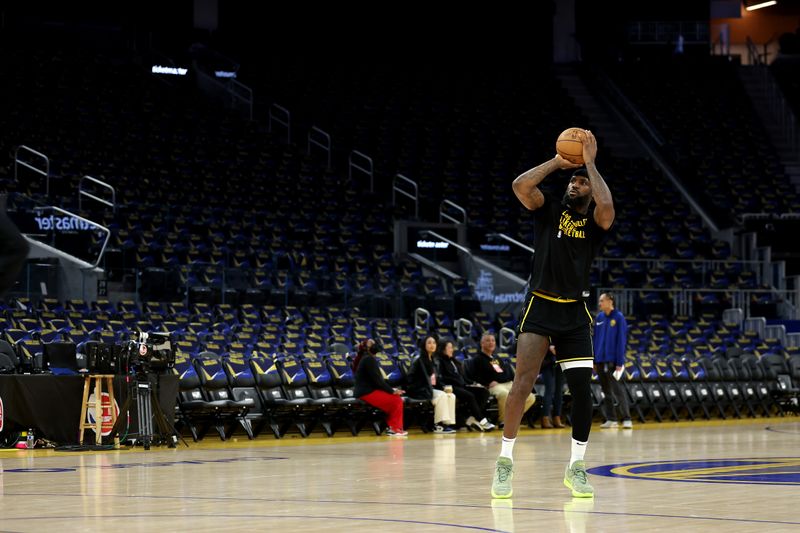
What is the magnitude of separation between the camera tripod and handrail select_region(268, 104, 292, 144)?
20455mm

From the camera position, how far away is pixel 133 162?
89.8 feet

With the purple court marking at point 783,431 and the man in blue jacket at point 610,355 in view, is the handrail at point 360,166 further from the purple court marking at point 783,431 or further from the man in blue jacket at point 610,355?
the purple court marking at point 783,431

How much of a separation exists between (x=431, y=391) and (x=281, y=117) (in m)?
18.4

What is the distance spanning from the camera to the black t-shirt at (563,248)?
757cm

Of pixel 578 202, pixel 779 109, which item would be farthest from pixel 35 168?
pixel 779 109

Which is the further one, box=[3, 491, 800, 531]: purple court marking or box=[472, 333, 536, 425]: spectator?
box=[472, 333, 536, 425]: spectator

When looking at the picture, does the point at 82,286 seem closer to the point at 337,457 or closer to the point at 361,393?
the point at 361,393

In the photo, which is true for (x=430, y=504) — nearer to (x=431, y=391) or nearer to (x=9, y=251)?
(x=9, y=251)

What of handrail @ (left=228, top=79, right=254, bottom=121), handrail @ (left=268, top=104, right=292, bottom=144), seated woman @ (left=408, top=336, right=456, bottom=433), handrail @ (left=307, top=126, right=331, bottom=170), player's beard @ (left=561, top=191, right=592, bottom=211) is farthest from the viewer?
handrail @ (left=228, top=79, right=254, bottom=121)

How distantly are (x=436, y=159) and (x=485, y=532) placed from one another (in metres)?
27.4

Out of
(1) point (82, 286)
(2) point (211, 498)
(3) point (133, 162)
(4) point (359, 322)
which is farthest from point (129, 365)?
(3) point (133, 162)

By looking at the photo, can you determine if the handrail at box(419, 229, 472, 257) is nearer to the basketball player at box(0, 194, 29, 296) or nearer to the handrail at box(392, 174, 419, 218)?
the handrail at box(392, 174, 419, 218)

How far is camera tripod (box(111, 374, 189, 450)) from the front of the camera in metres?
12.9

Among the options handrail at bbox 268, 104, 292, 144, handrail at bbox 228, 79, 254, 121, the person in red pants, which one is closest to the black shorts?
the person in red pants
